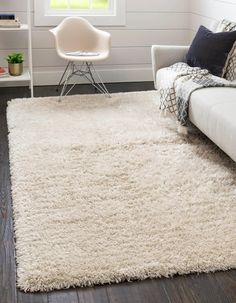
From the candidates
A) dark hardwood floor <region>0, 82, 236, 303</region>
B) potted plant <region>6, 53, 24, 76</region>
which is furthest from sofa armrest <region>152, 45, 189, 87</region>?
dark hardwood floor <region>0, 82, 236, 303</region>

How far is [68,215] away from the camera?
8.07 feet

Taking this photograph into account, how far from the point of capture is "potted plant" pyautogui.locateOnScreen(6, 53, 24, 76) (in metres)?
4.46

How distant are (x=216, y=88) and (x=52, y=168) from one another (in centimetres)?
127

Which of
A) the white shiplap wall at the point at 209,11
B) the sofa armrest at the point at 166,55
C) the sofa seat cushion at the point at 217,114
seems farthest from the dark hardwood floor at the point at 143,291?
the white shiplap wall at the point at 209,11

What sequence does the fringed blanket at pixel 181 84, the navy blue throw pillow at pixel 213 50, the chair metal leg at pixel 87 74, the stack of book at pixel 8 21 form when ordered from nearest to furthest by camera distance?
the fringed blanket at pixel 181 84 < the navy blue throw pillow at pixel 213 50 < the stack of book at pixel 8 21 < the chair metal leg at pixel 87 74

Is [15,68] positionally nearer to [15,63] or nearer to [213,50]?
[15,63]

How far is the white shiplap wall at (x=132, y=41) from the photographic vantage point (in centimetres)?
488

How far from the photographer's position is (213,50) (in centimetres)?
371

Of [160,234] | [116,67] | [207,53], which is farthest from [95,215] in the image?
[116,67]

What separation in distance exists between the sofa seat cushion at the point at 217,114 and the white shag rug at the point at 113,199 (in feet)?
0.66

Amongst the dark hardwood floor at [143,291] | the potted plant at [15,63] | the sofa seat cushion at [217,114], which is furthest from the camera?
the potted plant at [15,63]

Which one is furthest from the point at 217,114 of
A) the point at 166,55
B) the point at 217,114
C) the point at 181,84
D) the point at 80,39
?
the point at 80,39

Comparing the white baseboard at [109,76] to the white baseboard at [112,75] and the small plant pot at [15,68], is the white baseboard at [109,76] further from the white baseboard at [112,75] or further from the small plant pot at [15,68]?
the small plant pot at [15,68]

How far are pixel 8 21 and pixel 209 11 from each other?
194 cm
